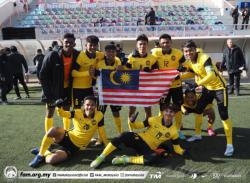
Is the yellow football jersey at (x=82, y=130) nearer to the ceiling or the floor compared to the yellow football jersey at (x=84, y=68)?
nearer to the floor

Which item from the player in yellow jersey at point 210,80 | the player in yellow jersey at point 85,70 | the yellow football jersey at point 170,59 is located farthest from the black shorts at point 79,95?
the player in yellow jersey at point 210,80

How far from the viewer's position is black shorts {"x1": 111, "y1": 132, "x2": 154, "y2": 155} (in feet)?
16.1

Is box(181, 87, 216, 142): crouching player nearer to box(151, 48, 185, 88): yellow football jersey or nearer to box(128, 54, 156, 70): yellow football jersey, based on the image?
box(151, 48, 185, 88): yellow football jersey

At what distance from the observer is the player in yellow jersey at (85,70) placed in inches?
212

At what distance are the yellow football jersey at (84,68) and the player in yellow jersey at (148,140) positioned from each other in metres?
1.10

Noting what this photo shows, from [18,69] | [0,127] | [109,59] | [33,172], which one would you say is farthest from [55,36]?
[33,172]

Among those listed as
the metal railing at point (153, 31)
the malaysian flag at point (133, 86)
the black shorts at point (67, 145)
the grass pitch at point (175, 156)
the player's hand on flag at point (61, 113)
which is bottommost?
the grass pitch at point (175, 156)

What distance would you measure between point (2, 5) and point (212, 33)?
14.9 meters

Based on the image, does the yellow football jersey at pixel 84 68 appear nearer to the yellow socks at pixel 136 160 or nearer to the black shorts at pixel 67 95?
the black shorts at pixel 67 95

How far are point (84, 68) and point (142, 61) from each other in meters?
1.00

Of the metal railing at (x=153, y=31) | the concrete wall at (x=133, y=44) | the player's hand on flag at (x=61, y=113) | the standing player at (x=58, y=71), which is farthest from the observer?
the metal railing at (x=153, y=31)

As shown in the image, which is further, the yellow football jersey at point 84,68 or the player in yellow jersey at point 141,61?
the player in yellow jersey at point 141,61

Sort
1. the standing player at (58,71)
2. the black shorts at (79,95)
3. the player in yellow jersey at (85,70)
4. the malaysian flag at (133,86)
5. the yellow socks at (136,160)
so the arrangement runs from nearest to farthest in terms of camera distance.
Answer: the yellow socks at (136,160), the standing player at (58,71), the player in yellow jersey at (85,70), the black shorts at (79,95), the malaysian flag at (133,86)

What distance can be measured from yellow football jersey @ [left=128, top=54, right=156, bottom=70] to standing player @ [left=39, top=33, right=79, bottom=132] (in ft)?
3.20
